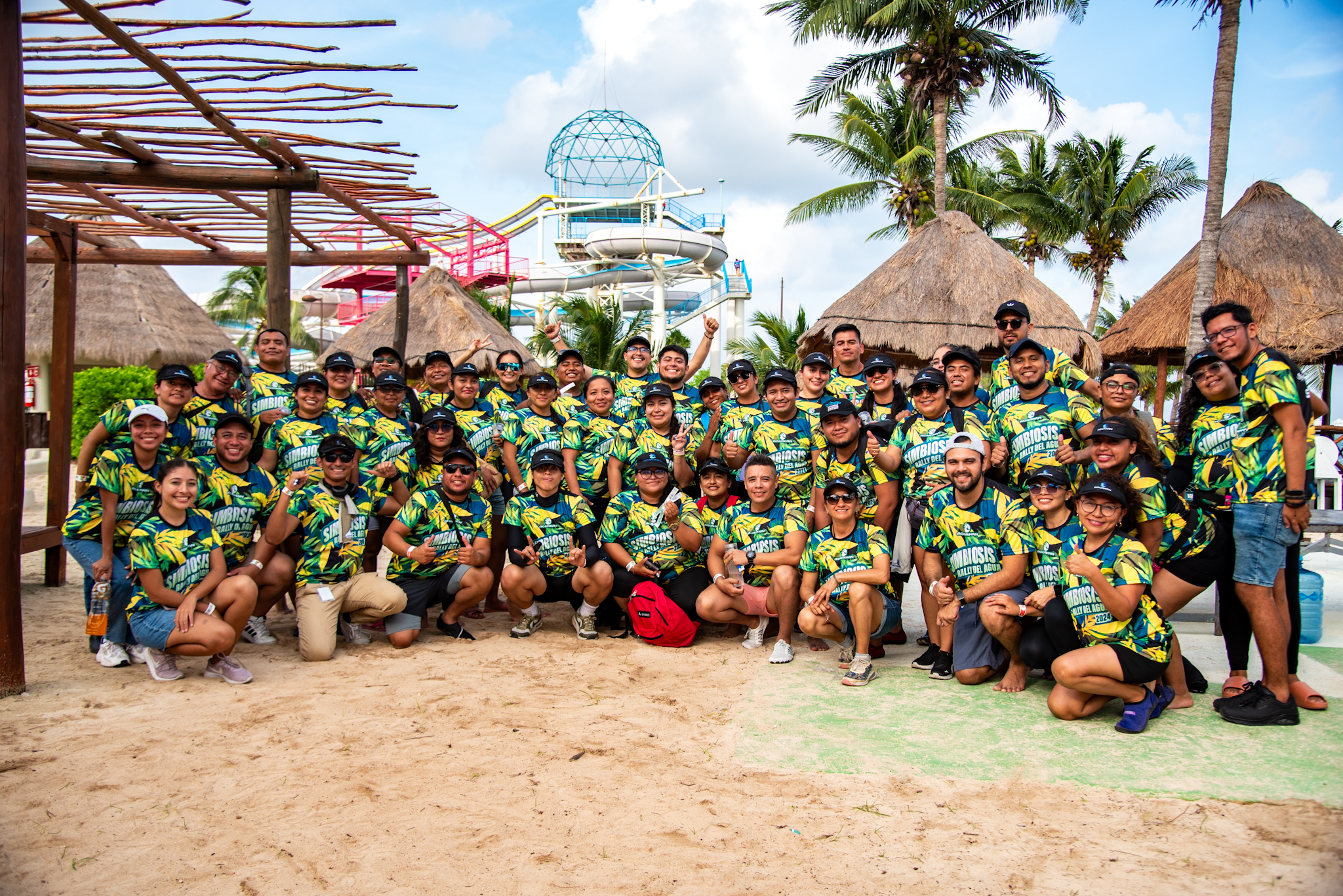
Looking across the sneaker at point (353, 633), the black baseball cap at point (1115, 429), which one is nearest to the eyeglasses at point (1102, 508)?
the black baseball cap at point (1115, 429)

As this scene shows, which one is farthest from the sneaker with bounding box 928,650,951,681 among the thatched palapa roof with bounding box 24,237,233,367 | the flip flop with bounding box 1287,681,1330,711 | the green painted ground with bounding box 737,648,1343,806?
the thatched palapa roof with bounding box 24,237,233,367

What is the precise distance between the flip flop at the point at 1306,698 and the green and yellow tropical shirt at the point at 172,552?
5861 mm

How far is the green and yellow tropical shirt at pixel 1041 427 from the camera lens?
4.99 metres

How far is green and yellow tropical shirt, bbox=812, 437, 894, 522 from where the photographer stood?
18.2 ft

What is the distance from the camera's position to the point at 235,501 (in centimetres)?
529

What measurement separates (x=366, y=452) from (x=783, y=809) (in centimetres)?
392

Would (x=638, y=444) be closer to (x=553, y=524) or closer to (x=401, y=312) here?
(x=553, y=524)

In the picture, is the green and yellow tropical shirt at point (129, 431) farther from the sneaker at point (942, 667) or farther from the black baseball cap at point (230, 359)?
the sneaker at point (942, 667)

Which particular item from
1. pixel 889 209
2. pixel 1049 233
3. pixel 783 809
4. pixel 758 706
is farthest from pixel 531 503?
pixel 1049 233

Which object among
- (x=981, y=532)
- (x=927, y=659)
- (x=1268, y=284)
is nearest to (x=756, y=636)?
(x=927, y=659)

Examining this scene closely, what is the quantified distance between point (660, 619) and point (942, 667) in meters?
1.81

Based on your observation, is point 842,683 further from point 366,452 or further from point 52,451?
point 52,451

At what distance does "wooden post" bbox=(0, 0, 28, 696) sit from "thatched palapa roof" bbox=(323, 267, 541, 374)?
8.67 m

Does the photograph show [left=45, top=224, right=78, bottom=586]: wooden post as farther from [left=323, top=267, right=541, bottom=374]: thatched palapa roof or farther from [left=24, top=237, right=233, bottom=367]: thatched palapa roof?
[left=24, top=237, right=233, bottom=367]: thatched palapa roof
